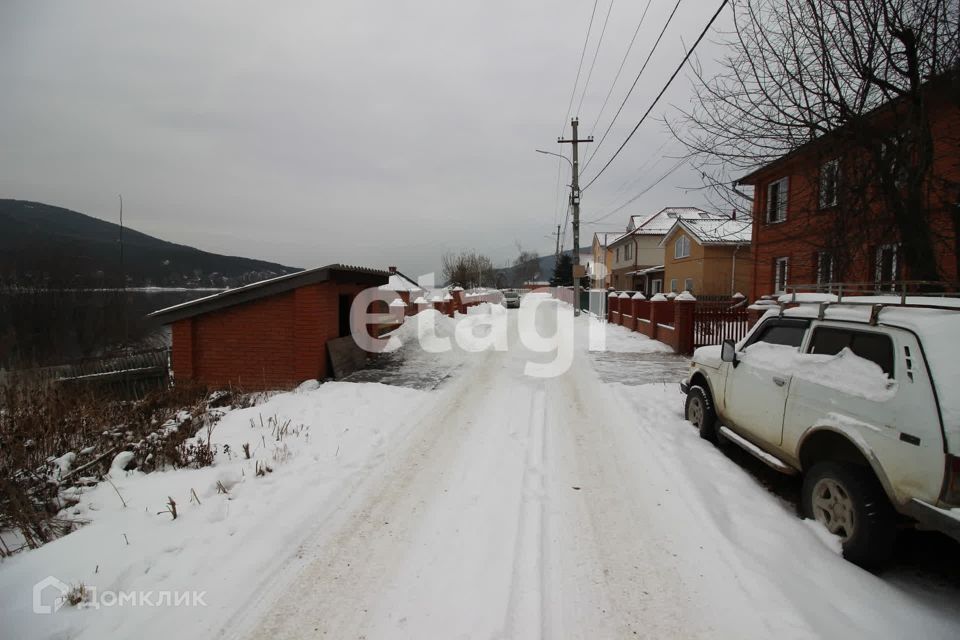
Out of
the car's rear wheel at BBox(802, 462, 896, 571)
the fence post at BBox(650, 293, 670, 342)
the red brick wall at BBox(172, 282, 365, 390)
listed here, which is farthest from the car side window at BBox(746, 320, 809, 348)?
the fence post at BBox(650, 293, 670, 342)

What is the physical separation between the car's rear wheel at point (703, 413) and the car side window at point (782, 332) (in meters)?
1.05

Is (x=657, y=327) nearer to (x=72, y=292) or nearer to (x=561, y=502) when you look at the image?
(x=561, y=502)

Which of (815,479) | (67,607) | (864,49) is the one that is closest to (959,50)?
(864,49)

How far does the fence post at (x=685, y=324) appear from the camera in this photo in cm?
1184

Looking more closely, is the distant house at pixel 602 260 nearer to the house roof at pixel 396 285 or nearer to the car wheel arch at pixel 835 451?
the house roof at pixel 396 285

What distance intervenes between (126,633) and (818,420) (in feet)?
16.1

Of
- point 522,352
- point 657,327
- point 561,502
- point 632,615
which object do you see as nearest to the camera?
point 632,615

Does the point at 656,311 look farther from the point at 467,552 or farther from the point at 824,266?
the point at 467,552

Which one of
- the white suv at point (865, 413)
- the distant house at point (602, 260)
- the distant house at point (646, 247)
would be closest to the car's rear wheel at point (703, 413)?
the white suv at point (865, 413)

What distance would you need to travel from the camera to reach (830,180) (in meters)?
5.86

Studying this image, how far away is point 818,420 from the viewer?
344 centimetres

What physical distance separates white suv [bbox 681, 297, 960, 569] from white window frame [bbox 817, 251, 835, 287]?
112 inches

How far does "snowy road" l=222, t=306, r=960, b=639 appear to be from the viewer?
2.53 m

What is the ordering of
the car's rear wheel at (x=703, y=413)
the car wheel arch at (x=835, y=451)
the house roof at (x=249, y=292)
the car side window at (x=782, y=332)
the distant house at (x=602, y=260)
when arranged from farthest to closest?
the distant house at (x=602, y=260) < the house roof at (x=249, y=292) < the car's rear wheel at (x=703, y=413) < the car side window at (x=782, y=332) < the car wheel arch at (x=835, y=451)
